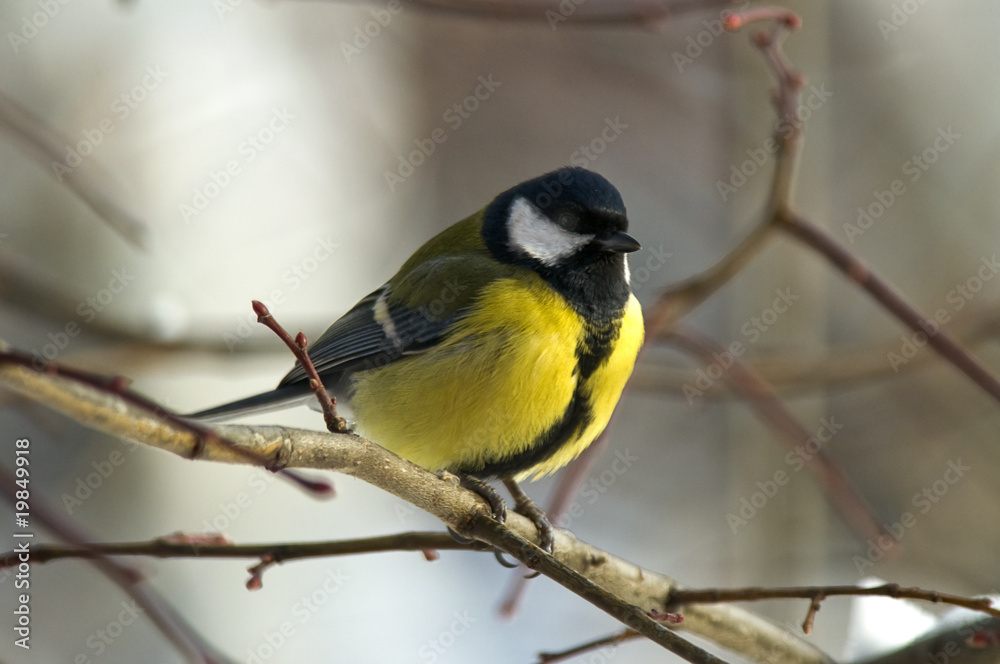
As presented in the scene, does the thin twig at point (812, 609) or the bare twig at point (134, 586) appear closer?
the bare twig at point (134, 586)

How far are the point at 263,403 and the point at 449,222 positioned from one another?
3235mm

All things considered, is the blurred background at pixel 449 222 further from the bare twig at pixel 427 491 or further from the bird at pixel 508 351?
the bare twig at pixel 427 491

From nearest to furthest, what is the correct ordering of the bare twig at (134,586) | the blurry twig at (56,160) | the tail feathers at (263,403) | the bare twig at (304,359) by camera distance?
the bare twig at (304,359) → the bare twig at (134,586) → the blurry twig at (56,160) → the tail feathers at (263,403)

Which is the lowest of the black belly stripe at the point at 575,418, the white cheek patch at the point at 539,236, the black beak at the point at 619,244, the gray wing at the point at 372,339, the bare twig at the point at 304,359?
the bare twig at the point at 304,359

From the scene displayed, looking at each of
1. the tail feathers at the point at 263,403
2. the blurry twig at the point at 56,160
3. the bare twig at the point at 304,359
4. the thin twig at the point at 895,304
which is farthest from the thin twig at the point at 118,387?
the thin twig at the point at 895,304

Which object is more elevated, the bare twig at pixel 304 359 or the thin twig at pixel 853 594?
the bare twig at pixel 304 359

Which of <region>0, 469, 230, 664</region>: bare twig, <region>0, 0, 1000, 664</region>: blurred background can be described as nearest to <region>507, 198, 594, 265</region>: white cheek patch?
<region>0, 0, 1000, 664</region>: blurred background

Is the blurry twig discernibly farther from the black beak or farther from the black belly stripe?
the black beak

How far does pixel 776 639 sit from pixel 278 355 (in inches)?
65.0

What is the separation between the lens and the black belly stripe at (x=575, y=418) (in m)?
2.08

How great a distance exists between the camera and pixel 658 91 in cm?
526

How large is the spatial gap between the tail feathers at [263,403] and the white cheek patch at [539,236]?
674 mm

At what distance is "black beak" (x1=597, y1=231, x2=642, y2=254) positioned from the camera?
2.12 m

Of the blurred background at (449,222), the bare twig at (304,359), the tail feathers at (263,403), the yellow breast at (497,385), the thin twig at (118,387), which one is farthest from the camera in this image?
the blurred background at (449,222)
